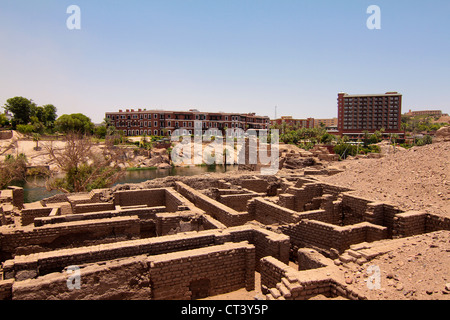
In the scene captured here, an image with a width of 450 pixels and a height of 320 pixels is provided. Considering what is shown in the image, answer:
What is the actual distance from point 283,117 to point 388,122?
4219cm

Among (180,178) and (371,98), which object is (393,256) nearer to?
(180,178)

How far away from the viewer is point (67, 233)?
879 centimetres

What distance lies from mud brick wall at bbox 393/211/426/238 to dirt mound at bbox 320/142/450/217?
0.53 metres

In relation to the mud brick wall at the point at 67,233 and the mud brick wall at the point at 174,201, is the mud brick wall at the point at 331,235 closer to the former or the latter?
the mud brick wall at the point at 174,201

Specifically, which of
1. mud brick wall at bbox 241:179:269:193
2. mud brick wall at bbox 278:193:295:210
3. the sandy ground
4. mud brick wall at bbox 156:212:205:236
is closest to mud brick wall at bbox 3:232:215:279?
mud brick wall at bbox 156:212:205:236

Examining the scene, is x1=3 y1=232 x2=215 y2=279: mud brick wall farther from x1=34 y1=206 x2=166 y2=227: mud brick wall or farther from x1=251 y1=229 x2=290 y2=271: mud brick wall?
x1=34 y1=206 x2=166 y2=227: mud brick wall

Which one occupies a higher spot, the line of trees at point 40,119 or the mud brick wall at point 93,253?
the line of trees at point 40,119

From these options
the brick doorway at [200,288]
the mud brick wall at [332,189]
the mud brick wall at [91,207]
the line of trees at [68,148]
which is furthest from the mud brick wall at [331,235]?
the line of trees at [68,148]

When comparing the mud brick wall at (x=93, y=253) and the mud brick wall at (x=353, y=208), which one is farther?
the mud brick wall at (x=353, y=208)

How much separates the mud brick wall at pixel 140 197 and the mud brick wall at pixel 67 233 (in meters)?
4.93

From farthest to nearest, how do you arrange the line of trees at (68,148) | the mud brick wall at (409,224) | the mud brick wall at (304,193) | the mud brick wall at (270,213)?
the line of trees at (68,148), the mud brick wall at (304,193), the mud brick wall at (270,213), the mud brick wall at (409,224)

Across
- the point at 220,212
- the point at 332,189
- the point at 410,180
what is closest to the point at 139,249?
the point at 220,212

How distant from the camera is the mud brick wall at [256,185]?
57.1ft

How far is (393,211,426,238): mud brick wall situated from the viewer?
8.13 metres
